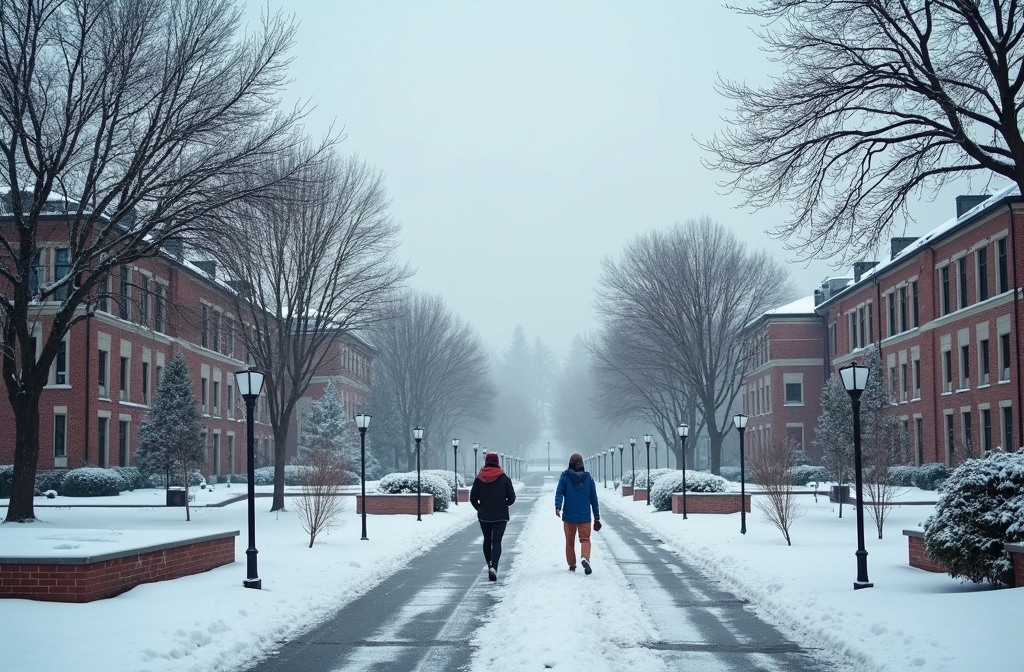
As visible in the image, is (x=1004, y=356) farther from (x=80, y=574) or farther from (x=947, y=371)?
(x=80, y=574)

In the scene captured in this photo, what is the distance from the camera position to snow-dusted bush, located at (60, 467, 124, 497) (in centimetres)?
3847

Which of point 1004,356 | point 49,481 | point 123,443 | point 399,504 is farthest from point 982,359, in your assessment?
point 49,481

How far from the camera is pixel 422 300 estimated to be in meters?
69.6

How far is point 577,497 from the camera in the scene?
1501 centimetres

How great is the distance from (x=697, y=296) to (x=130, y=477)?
2544 cm

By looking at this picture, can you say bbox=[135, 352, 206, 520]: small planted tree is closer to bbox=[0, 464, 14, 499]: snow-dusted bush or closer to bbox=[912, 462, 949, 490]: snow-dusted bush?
bbox=[0, 464, 14, 499]: snow-dusted bush

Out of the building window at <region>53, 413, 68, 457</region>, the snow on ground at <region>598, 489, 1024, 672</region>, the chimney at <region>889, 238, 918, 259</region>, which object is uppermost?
the chimney at <region>889, 238, 918, 259</region>

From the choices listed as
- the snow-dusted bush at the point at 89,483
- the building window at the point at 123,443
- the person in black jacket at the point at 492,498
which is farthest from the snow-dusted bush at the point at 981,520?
the building window at the point at 123,443

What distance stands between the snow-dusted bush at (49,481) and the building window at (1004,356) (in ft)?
120

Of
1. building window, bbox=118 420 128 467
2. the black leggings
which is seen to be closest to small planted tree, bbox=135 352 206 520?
building window, bbox=118 420 128 467

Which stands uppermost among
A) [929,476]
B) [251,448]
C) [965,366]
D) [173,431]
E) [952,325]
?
[952,325]

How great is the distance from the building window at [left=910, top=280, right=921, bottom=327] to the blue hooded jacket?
38.7m

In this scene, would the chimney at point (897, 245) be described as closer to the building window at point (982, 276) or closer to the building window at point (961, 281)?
the building window at point (961, 281)

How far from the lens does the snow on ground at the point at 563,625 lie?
→ 29.1 ft
